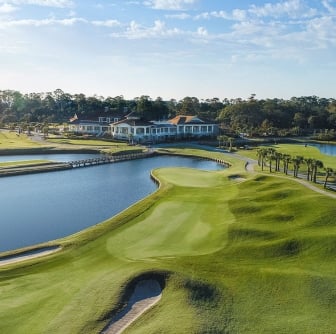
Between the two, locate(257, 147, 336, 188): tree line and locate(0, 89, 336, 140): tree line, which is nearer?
locate(257, 147, 336, 188): tree line

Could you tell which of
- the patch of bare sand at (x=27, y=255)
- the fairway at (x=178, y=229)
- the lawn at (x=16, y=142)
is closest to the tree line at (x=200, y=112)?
the lawn at (x=16, y=142)

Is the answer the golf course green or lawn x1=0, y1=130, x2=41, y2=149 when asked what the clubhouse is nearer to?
lawn x1=0, y1=130, x2=41, y2=149

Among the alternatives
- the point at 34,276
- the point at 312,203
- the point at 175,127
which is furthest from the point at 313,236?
the point at 175,127

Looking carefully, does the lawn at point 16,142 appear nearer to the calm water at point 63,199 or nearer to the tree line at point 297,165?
the calm water at point 63,199

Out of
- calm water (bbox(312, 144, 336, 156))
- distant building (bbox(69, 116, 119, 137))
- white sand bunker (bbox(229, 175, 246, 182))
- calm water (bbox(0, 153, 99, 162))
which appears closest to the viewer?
white sand bunker (bbox(229, 175, 246, 182))

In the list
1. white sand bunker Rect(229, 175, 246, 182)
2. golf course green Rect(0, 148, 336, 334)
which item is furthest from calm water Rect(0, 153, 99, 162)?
golf course green Rect(0, 148, 336, 334)

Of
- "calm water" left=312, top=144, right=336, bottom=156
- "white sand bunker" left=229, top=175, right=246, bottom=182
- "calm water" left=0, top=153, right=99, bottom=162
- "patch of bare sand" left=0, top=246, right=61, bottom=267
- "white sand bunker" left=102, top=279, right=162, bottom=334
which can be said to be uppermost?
"calm water" left=312, top=144, right=336, bottom=156
